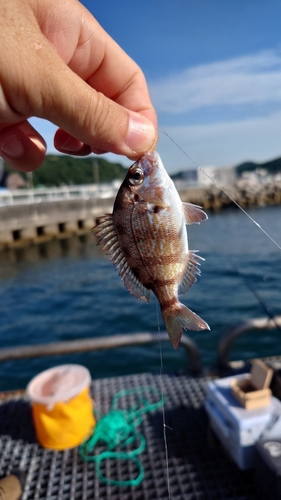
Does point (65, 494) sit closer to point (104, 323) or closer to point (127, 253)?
point (127, 253)

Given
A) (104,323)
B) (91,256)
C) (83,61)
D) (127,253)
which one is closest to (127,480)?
(127,253)

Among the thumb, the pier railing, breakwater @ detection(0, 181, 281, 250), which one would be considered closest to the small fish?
the thumb

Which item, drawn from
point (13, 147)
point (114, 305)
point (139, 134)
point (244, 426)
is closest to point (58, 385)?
point (244, 426)

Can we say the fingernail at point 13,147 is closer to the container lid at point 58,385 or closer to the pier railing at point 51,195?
the container lid at point 58,385

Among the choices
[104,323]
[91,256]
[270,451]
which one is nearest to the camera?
[270,451]

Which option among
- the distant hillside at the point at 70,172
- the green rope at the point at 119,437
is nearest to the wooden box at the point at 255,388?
the green rope at the point at 119,437

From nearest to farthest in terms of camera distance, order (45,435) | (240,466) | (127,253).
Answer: (127,253) < (240,466) < (45,435)
